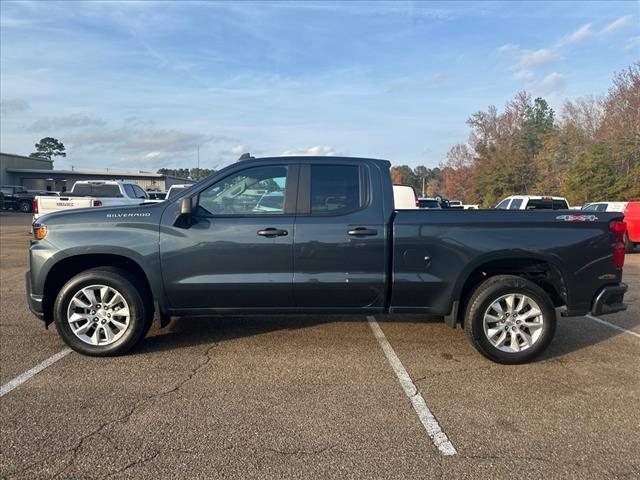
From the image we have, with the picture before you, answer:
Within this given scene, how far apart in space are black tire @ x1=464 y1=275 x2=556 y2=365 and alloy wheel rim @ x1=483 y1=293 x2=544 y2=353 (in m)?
0.03

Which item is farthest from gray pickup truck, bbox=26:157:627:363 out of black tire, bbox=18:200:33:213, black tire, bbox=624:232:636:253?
black tire, bbox=18:200:33:213

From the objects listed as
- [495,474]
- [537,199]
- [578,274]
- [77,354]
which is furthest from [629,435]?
[537,199]

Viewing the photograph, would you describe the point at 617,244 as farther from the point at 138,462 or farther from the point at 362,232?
the point at 138,462

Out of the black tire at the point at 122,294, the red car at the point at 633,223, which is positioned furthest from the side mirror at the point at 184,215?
the red car at the point at 633,223

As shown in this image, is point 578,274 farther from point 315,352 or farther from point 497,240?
point 315,352

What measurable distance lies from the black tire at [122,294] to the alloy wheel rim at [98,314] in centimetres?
3

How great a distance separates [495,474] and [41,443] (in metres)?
2.84

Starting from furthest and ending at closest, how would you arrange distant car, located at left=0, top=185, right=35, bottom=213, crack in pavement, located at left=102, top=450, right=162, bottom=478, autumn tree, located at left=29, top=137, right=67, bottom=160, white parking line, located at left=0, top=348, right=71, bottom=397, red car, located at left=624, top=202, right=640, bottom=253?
autumn tree, located at left=29, top=137, right=67, bottom=160 → distant car, located at left=0, top=185, right=35, bottom=213 → red car, located at left=624, top=202, right=640, bottom=253 → white parking line, located at left=0, top=348, right=71, bottom=397 → crack in pavement, located at left=102, top=450, right=162, bottom=478

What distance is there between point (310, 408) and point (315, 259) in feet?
4.53

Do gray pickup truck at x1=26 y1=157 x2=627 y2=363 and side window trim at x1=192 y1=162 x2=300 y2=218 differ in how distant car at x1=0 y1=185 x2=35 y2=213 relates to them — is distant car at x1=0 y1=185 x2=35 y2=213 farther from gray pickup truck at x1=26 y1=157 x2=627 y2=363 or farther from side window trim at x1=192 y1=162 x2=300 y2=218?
side window trim at x1=192 y1=162 x2=300 y2=218

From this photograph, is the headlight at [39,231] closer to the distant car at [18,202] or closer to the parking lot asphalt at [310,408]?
the parking lot asphalt at [310,408]

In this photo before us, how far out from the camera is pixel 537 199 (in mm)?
14812

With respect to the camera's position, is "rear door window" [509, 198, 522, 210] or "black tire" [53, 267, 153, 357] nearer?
"black tire" [53, 267, 153, 357]

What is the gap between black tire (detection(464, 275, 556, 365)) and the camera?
4.42 m
